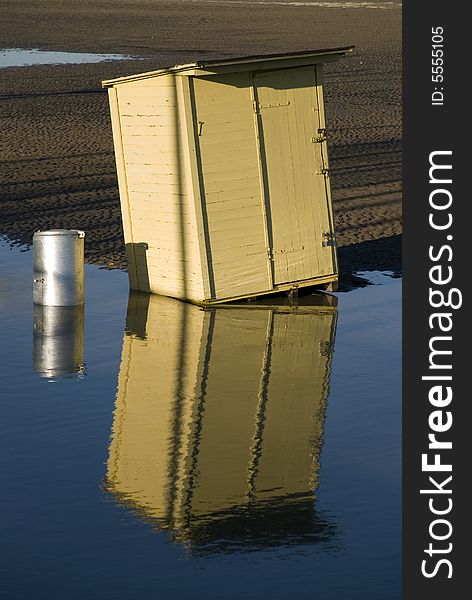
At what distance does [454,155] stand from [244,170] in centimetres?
534

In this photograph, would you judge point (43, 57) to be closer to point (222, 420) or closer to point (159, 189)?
point (159, 189)

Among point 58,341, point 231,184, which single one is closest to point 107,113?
point 231,184

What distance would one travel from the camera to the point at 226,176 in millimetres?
13984

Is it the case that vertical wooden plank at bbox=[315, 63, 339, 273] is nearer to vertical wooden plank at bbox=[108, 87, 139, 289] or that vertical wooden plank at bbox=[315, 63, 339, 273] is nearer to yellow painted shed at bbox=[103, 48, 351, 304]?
yellow painted shed at bbox=[103, 48, 351, 304]

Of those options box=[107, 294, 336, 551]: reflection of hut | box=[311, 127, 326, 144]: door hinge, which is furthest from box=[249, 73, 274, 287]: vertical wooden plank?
box=[311, 127, 326, 144]: door hinge

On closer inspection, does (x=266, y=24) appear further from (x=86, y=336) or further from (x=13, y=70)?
(x=86, y=336)

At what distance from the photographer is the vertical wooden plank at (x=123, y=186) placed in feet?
47.5

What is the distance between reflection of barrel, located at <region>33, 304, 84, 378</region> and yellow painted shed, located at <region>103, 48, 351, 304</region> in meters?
1.07

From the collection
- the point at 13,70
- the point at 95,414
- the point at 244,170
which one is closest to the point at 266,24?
the point at 13,70

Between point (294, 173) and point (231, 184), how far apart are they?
0.67m

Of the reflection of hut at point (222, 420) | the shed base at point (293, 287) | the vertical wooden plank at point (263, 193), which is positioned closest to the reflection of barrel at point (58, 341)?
the reflection of hut at point (222, 420)

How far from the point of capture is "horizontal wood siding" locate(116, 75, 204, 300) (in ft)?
45.3

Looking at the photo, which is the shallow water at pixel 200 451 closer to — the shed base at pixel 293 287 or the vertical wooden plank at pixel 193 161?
the shed base at pixel 293 287

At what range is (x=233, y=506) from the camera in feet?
28.8
